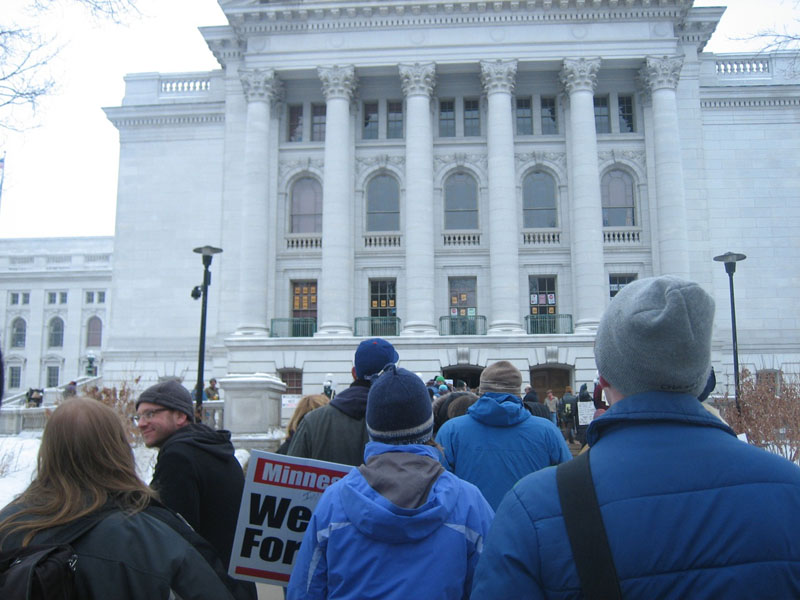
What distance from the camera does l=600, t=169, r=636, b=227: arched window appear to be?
36219 mm

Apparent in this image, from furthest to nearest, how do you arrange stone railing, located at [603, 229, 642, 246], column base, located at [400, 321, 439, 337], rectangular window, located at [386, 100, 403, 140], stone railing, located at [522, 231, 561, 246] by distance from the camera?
1. rectangular window, located at [386, 100, 403, 140]
2. stone railing, located at [522, 231, 561, 246]
3. stone railing, located at [603, 229, 642, 246]
4. column base, located at [400, 321, 439, 337]

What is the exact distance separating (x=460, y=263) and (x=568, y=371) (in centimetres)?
727

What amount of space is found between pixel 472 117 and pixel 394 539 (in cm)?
3628

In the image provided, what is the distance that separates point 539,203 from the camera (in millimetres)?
36406

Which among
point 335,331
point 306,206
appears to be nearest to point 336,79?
point 306,206

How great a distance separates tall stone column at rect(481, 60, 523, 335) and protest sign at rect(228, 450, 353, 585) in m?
29.1

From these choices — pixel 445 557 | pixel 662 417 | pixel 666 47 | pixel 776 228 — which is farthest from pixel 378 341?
pixel 776 228

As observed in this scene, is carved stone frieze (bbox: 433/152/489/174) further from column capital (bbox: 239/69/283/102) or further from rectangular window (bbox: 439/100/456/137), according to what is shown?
column capital (bbox: 239/69/283/102)

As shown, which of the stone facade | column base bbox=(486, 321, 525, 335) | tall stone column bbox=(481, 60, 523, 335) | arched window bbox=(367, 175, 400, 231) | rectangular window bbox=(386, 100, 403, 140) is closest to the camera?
column base bbox=(486, 321, 525, 335)

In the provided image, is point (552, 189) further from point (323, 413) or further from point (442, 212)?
point (323, 413)

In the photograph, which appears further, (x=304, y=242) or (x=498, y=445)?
(x=304, y=242)

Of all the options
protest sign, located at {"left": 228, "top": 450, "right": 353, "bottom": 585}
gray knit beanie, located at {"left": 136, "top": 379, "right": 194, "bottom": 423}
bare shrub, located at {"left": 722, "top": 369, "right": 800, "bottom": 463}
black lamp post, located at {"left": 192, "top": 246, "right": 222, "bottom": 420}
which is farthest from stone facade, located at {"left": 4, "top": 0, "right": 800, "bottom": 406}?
protest sign, located at {"left": 228, "top": 450, "right": 353, "bottom": 585}

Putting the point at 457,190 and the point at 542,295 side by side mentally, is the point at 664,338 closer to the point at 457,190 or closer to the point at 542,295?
the point at 542,295

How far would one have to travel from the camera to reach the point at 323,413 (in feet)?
17.8
